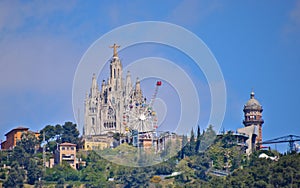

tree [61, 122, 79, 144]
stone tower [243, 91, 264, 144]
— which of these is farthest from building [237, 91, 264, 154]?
tree [61, 122, 79, 144]

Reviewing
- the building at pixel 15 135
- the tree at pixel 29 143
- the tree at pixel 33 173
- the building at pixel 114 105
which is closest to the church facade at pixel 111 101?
the building at pixel 114 105

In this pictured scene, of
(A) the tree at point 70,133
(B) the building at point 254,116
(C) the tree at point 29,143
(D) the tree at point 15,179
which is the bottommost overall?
(D) the tree at point 15,179

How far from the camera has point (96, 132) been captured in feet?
455

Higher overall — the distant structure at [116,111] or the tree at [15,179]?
the distant structure at [116,111]

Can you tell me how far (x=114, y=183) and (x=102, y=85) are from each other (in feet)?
119

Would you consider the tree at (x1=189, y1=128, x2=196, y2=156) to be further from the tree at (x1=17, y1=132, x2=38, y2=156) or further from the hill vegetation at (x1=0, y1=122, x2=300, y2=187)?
the tree at (x1=17, y1=132, x2=38, y2=156)

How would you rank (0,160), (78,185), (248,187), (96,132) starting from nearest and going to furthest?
(248,187) → (78,185) → (0,160) → (96,132)

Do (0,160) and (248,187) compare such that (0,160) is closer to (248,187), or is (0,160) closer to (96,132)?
(96,132)

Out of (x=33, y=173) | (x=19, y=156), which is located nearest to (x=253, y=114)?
(x=19, y=156)

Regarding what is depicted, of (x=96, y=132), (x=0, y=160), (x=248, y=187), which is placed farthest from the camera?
(x=96, y=132)

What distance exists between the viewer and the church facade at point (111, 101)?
139 metres

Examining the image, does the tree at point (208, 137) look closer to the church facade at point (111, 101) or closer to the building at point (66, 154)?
the building at point (66, 154)

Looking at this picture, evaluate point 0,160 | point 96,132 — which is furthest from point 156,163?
point 96,132

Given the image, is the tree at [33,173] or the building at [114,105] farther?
the building at [114,105]
